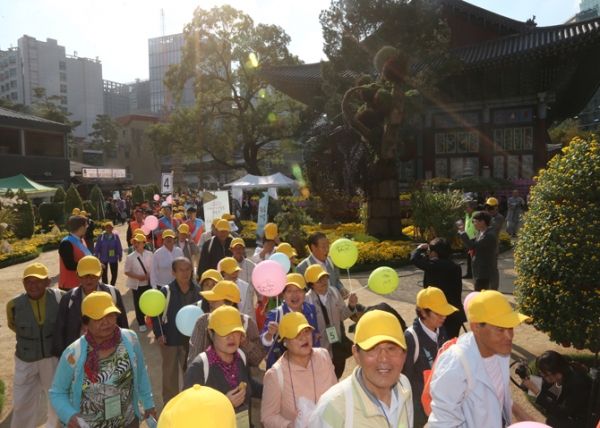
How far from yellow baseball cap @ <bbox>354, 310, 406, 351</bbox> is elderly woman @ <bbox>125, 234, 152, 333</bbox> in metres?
5.44

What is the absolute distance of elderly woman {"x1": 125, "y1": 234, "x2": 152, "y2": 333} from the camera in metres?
6.85

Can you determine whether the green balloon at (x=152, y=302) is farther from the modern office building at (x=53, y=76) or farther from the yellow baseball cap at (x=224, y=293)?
the modern office building at (x=53, y=76)

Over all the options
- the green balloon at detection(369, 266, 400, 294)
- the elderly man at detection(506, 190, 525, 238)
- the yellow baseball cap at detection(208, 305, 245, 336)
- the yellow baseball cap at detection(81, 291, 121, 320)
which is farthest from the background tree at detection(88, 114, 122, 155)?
the yellow baseball cap at detection(208, 305, 245, 336)

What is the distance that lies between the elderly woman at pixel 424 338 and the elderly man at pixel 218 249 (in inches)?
146

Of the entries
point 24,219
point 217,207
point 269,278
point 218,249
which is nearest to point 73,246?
point 218,249

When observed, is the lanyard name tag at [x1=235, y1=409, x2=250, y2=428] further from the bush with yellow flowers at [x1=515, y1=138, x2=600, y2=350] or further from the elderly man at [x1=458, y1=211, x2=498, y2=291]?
the elderly man at [x1=458, y1=211, x2=498, y2=291]

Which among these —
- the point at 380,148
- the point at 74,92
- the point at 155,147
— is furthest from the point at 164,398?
A: the point at 74,92

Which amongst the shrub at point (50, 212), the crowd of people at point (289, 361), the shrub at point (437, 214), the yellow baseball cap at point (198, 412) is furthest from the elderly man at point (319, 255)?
the shrub at point (50, 212)

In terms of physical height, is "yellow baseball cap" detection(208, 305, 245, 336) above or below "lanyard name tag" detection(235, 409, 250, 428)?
above

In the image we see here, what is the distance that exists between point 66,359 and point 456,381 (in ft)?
7.68

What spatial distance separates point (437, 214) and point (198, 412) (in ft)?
40.8

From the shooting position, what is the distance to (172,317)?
14.1 feet

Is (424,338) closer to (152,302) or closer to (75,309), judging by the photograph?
(152,302)

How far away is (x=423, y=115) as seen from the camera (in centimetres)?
2361
